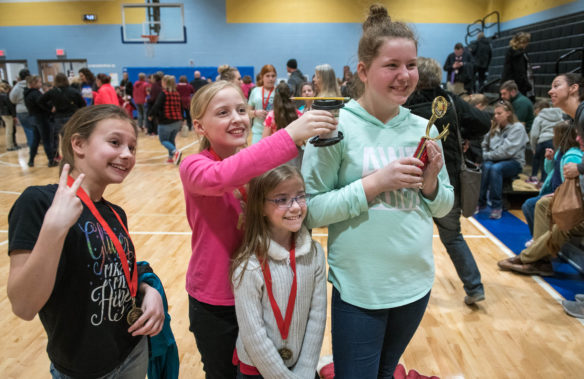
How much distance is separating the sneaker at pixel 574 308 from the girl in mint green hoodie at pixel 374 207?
7.88ft

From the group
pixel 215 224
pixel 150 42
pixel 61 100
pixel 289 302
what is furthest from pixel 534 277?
pixel 150 42

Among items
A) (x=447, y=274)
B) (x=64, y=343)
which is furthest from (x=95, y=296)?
(x=447, y=274)

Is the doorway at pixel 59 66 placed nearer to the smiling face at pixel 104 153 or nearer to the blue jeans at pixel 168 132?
the blue jeans at pixel 168 132

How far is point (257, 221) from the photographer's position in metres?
1.51

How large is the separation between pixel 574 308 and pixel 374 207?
8.85 feet

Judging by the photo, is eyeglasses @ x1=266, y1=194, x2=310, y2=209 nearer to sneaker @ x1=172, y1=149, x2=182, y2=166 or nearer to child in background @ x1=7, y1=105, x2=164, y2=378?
child in background @ x1=7, y1=105, x2=164, y2=378

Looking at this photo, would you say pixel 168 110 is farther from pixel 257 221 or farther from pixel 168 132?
pixel 257 221

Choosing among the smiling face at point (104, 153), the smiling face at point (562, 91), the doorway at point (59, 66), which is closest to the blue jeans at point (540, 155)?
the smiling face at point (562, 91)

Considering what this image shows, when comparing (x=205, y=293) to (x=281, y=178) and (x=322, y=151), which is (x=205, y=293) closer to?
(x=281, y=178)

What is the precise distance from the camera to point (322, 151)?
1403mm

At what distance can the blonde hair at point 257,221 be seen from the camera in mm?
1485

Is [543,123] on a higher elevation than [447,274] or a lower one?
higher

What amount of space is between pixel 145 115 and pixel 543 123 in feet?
37.3

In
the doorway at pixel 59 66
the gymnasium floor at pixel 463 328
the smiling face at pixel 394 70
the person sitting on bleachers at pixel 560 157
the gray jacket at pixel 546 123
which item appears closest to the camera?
the smiling face at pixel 394 70
